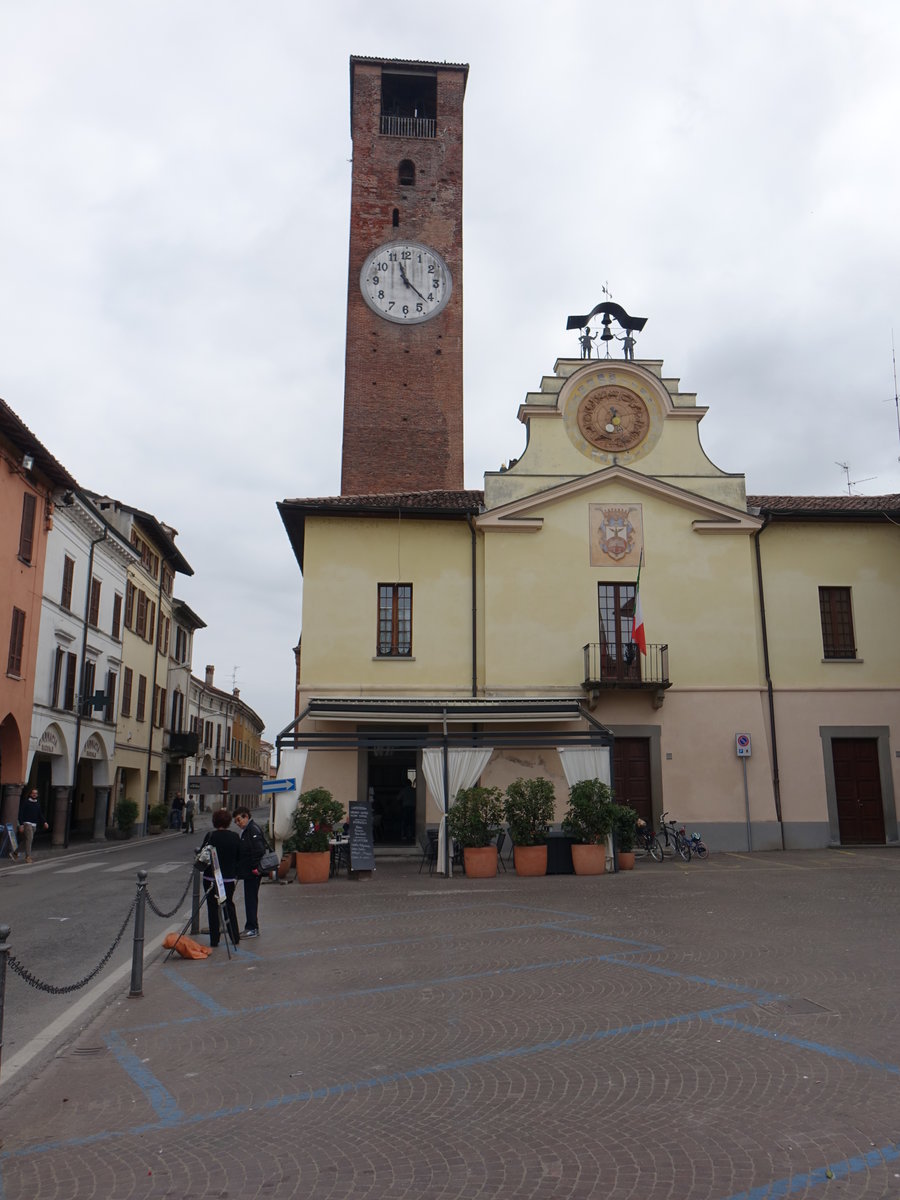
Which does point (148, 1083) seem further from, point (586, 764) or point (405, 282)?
point (405, 282)

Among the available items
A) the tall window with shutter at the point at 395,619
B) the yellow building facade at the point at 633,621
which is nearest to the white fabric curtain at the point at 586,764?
the yellow building facade at the point at 633,621

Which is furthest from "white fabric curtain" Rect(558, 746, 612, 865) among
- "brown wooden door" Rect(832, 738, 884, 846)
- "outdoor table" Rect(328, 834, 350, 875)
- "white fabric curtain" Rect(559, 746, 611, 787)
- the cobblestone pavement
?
"brown wooden door" Rect(832, 738, 884, 846)

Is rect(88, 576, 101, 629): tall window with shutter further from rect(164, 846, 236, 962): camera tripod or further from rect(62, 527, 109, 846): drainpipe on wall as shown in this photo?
rect(164, 846, 236, 962): camera tripod

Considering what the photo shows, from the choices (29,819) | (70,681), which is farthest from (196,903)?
(70,681)

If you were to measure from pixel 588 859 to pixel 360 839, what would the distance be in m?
4.30

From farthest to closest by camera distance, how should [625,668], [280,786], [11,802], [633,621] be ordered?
[11,802] < [633,621] < [625,668] < [280,786]

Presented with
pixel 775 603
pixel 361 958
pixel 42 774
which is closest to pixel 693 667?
pixel 775 603

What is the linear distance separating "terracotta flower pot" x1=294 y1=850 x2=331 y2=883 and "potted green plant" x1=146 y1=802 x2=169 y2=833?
22747 mm

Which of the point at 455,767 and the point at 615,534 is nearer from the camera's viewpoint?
the point at 455,767

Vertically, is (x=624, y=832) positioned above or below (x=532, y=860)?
above

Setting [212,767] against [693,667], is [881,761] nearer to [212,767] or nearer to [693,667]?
[693,667]

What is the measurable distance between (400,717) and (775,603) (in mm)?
9895

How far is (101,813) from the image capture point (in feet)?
102

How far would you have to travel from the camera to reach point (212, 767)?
61844 mm
